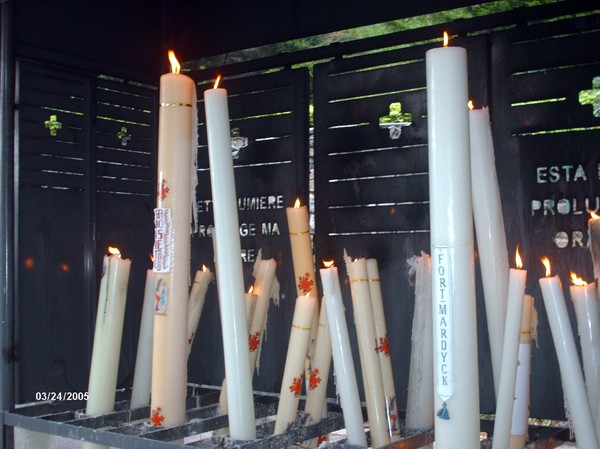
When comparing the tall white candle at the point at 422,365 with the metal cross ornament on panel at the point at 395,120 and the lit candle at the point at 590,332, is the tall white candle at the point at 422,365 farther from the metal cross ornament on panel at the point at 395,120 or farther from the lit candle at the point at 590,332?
the metal cross ornament on panel at the point at 395,120

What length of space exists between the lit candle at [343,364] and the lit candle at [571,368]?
13.3 inches

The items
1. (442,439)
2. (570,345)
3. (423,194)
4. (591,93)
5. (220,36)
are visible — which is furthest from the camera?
A: (220,36)

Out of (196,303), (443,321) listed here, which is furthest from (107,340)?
(443,321)

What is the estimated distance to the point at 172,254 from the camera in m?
1.48

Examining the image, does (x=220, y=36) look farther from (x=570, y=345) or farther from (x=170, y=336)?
(x=570, y=345)

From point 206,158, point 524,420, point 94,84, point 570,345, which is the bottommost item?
point 524,420

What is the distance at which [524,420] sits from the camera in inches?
53.4

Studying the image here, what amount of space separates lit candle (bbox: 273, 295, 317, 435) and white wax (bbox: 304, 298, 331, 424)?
68mm

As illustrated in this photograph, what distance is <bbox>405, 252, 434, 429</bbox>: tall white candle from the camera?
1.53m

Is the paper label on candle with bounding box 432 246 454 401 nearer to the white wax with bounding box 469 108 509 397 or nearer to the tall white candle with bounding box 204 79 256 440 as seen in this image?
the white wax with bounding box 469 108 509 397

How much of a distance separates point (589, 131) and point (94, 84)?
121 cm

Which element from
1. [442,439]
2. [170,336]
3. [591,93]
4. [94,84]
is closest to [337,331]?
[170,336]
